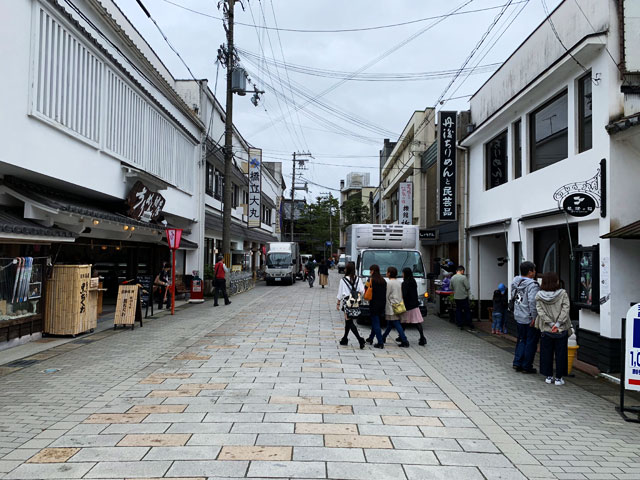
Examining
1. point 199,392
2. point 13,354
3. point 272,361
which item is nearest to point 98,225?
point 13,354

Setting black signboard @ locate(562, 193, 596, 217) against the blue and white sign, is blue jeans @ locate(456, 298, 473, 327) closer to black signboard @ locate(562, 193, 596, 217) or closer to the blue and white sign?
black signboard @ locate(562, 193, 596, 217)

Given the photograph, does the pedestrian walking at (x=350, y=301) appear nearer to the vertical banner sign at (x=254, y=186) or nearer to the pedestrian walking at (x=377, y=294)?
the pedestrian walking at (x=377, y=294)

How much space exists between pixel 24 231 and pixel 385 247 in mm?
10219

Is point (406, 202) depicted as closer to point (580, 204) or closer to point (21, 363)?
point (580, 204)

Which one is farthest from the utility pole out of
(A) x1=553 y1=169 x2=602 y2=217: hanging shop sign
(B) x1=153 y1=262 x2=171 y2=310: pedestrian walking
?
(A) x1=553 y1=169 x2=602 y2=217: hanging shop sign

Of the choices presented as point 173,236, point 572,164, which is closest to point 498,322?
point 572,164

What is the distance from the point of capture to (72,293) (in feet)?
33.4

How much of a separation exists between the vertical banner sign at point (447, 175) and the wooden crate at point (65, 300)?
1071 centimetres

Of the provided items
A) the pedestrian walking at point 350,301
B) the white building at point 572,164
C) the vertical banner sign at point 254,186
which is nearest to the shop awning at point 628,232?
the white building at point 572,164

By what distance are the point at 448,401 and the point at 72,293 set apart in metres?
7.87

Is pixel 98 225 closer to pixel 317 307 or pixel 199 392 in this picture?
pixel 199 392

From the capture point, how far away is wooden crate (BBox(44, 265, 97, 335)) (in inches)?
400

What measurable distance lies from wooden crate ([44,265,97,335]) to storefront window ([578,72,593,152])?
1019 centimetres

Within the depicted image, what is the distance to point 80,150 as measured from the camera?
1076cm
